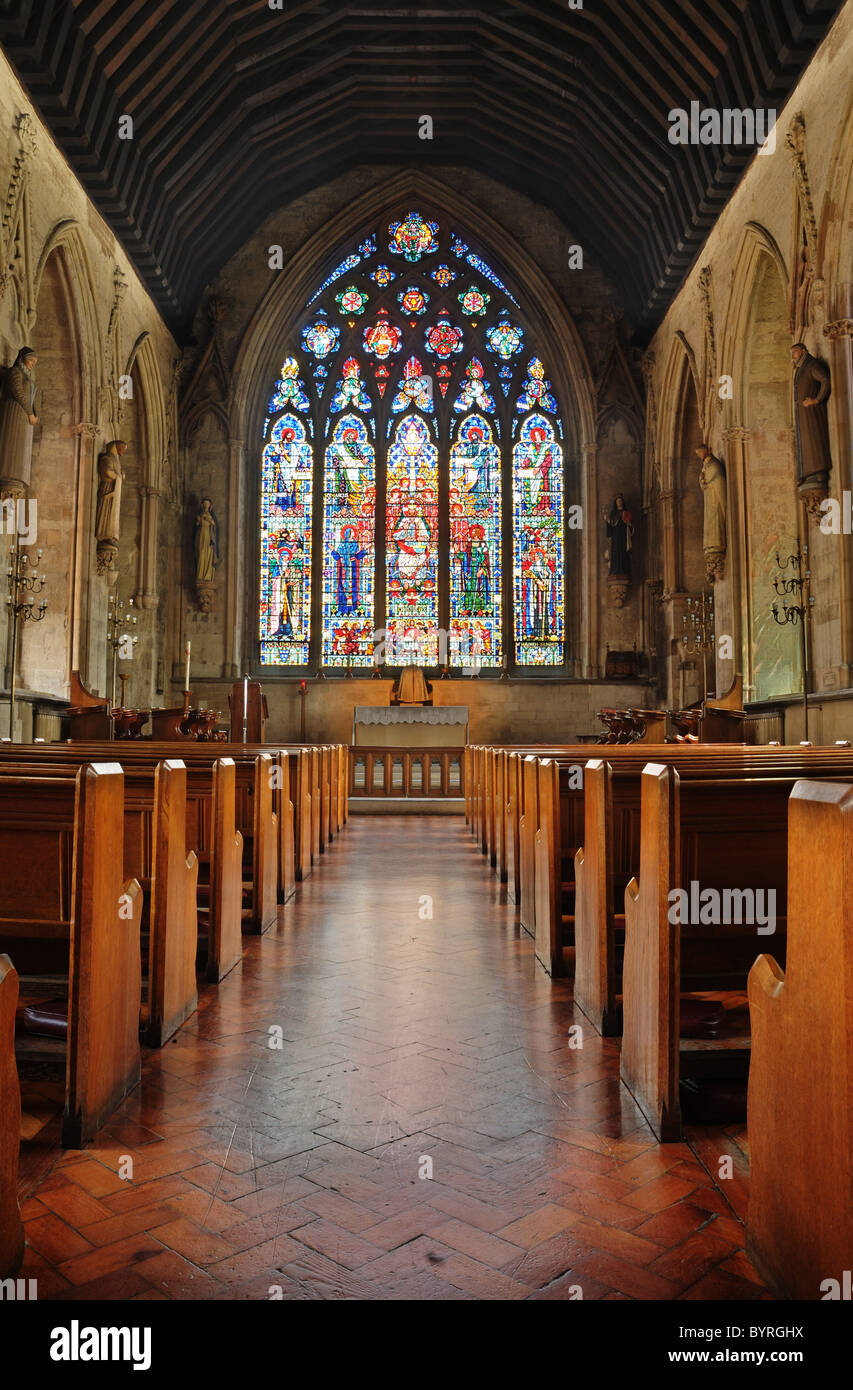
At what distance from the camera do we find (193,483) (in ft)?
52.5

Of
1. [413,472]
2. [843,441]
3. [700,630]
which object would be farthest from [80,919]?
[413,472]

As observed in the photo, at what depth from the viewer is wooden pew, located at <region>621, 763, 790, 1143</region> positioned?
211cm

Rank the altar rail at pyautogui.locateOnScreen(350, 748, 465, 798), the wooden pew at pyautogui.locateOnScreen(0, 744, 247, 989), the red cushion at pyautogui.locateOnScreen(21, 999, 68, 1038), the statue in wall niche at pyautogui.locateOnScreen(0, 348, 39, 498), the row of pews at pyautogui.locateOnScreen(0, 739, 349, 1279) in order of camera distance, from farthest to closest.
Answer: the altar rail at pyautogui.locateOnScreen(350, 748, 465, 798), the statue in wall niche at pyautogui.locateOnScreen(0, 348, 39, 498), the wooden pew at pyautogui.locateOnScreen(0, 744, 247, 989), the red cushion at pyautogui.locateOnScreen(21, 999, 68, 1038), the row of pews at pyautogui.locateOnScreen(0, 739, 349, 1279)

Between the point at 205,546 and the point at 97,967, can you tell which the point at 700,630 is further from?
the point at 97,967

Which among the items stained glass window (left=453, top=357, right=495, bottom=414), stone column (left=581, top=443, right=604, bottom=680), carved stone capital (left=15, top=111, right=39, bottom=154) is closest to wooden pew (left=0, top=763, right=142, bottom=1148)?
carved stone capital (left=15, top=111, right=39, bottom=154)

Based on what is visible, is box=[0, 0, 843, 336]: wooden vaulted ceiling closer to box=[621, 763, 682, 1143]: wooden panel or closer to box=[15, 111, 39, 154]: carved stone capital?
box=[15, 111, 39, 154]: carved stone capital

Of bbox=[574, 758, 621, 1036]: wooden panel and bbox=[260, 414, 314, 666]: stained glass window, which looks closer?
bbox=[574, 758, 621, 1036]: wooden panel

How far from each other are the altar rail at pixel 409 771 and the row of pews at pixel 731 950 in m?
8.11

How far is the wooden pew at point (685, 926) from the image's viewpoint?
211cm

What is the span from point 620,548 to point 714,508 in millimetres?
3547

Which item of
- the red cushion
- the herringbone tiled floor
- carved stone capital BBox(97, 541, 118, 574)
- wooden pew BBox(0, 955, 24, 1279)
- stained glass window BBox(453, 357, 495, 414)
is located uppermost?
stained glass window BBox(453, 357, 495, 414)

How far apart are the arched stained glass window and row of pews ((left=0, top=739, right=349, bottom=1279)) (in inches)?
496

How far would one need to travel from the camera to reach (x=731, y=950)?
2486mm

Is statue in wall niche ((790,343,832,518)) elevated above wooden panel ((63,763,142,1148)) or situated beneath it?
elevated above
